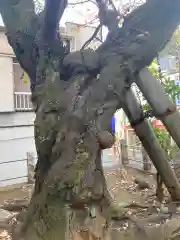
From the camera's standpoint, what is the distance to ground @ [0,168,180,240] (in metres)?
3.57

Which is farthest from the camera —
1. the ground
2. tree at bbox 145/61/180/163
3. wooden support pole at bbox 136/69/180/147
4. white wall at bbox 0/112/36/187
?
white wall at bbox 0/112/36/187

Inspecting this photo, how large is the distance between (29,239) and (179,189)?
1991 mm

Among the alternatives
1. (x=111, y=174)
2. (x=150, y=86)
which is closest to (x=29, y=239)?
(x=150, y=86)

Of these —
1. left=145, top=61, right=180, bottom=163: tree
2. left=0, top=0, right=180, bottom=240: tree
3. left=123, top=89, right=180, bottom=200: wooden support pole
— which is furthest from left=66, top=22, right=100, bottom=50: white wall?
left=0, top=0, right=180, bottom=240: tree

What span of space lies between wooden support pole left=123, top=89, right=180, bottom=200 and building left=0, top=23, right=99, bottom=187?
4.95 meters

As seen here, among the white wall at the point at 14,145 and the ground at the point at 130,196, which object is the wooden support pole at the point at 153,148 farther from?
the white wall at the point at 14,145

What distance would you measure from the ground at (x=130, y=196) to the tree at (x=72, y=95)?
0.72 metres

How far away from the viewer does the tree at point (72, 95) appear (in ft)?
8.37

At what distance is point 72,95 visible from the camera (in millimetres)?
2730

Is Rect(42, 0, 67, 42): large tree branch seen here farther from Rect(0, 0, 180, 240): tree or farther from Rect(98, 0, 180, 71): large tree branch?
Rect(98, 0, 180, 71): large tree branch

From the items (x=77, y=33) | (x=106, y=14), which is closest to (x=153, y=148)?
(x=106, y=14)

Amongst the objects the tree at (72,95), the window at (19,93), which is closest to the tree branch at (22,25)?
the tree at (72,95)

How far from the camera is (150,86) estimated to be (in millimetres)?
3469

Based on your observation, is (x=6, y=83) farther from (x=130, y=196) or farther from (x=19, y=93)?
(x=130, y=196)
